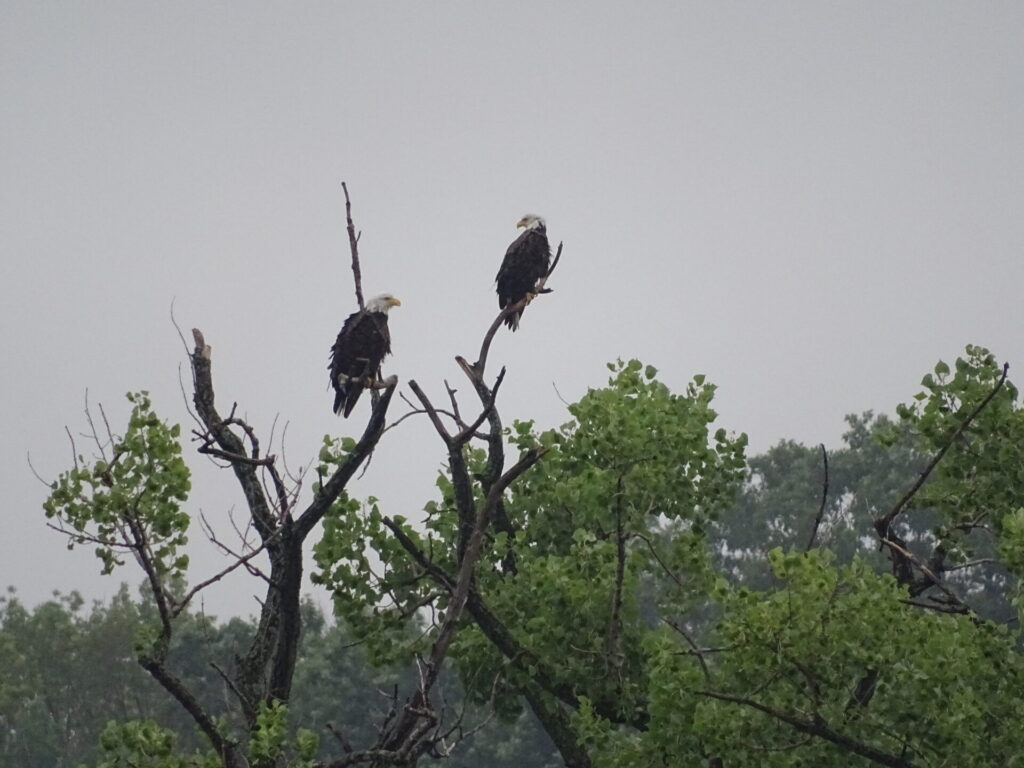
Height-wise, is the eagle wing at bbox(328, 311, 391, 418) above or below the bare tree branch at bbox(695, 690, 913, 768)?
above

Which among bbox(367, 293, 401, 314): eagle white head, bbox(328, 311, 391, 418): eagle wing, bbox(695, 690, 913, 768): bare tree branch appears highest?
bbox(367, 293, 401, 314): eagle white head

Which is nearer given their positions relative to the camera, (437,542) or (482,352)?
(482,352)

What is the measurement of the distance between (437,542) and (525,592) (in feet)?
4.99

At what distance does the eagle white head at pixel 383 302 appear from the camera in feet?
53.7

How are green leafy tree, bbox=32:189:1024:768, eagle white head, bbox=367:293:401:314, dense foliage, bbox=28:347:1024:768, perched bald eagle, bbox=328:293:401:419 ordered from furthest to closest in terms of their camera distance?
eagle white head, bbox=367:293:401:314, perched bald eagle, bbox=328:293:401:419, dense foliage, bbox=28:347:1024:768, green leafy tree, bbox=32:189:1024:768

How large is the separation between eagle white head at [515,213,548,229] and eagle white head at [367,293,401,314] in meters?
2.21

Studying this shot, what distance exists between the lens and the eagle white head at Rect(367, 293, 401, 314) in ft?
53.7

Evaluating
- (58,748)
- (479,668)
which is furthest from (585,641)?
(58,748)

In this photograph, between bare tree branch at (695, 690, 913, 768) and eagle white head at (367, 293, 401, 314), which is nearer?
bare tree branch at (695, 690, 913, 768)

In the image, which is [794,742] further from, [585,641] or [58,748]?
[58,748]

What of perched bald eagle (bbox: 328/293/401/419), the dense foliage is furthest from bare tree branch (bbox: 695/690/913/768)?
perched bald eagle (bbox: 328/293/401/419)

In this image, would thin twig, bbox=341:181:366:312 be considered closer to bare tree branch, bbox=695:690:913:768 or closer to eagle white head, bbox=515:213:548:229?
bare tree branch, bbox=695:690:913:768

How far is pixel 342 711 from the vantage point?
141 ft

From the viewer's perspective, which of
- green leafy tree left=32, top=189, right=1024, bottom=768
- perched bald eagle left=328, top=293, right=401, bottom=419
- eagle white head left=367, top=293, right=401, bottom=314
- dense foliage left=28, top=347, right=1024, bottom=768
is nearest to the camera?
green leafy tree left=32, top=189, right=1024, bottom=768
